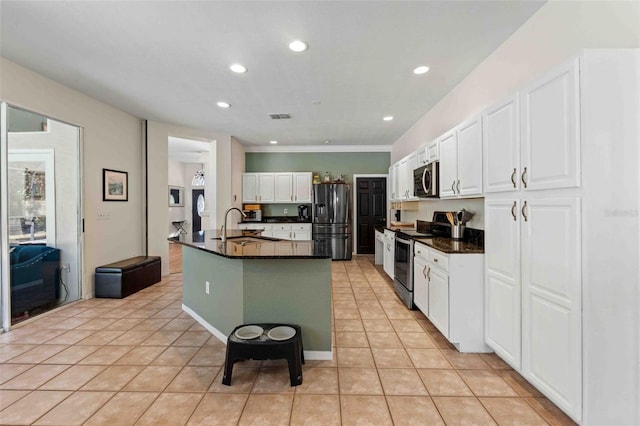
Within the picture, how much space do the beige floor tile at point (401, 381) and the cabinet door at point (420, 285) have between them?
968mm

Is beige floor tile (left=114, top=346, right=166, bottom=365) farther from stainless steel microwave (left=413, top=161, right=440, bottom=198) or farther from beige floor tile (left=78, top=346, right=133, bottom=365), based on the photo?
stainless steel microwave (left=413, top=161, right=440, bottom=198)

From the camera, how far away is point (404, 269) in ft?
12.3

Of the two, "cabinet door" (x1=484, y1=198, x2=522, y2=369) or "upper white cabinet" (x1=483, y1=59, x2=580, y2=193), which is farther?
"cabinet door" (x1=484, y1=198, x2=522, y2=369)

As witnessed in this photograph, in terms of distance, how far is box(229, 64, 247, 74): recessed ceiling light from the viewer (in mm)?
3027

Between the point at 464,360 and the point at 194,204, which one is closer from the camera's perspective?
the point at 464,360

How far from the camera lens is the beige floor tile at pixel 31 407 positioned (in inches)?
68.4

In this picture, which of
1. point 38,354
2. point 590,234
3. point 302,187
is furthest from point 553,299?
point 302,187

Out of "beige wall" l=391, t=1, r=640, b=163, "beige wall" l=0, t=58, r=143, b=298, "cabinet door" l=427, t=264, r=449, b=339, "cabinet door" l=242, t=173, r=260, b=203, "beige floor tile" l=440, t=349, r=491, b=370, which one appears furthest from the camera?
"cabinet door" l=242, t=173, r=260, b=203

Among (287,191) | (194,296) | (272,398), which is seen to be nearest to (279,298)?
(272,398)

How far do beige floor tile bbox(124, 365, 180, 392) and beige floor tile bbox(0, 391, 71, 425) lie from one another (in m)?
0.40

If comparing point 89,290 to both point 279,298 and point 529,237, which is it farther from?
point 529,237

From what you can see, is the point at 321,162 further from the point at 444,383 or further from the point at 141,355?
the point at 444,383

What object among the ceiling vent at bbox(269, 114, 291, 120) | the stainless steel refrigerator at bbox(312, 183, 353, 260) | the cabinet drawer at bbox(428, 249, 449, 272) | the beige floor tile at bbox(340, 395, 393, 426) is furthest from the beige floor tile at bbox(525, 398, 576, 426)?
the stainless steel refrigerator at bbox(312, 183, 353, 260)

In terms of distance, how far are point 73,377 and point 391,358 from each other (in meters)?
2.42
